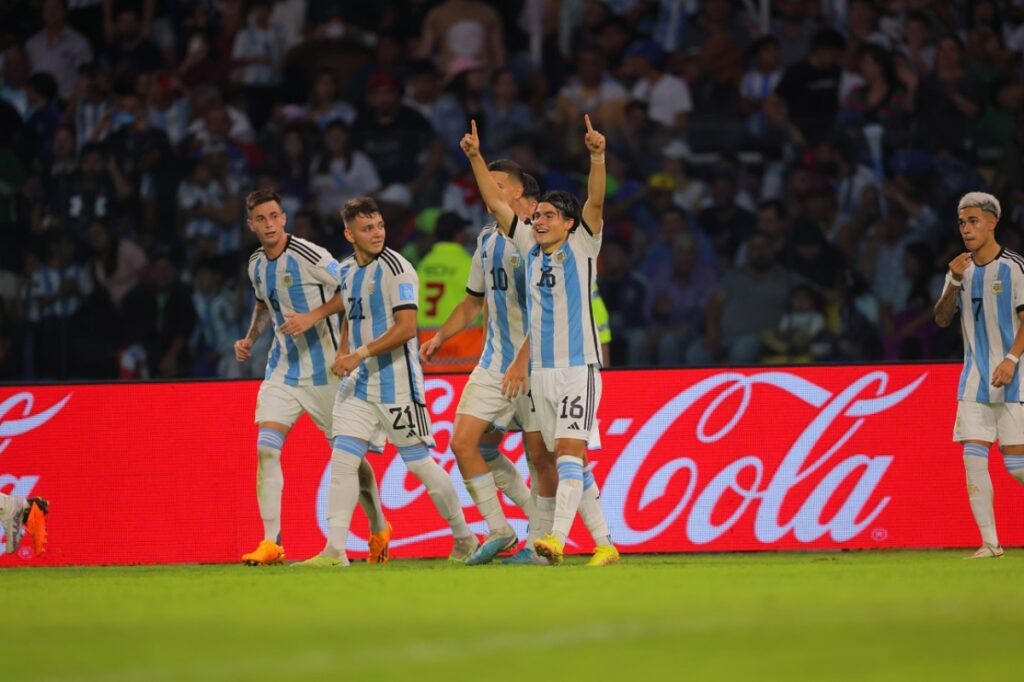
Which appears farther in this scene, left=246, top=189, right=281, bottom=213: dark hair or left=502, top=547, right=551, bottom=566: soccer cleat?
left=246, top=189, right=281, bottom=213: dark hair

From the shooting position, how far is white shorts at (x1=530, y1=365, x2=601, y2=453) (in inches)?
377

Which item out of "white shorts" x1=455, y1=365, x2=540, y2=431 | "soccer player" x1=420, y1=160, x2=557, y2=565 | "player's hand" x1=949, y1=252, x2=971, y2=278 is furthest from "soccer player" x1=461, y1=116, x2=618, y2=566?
"player's hand" x1=949, y1=252, x2=971, y2=278

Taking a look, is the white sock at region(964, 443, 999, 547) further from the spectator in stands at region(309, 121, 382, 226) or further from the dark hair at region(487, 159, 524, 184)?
the spectator in stands at region(309, 121, 382, 226)

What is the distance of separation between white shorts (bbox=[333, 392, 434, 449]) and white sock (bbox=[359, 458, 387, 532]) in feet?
1.94

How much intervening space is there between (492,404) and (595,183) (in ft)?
5.68

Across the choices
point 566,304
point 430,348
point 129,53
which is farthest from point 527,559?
point 129,53

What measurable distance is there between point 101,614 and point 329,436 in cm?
359

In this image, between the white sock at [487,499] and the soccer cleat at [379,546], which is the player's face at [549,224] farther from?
the soccer cleat at [379,546]

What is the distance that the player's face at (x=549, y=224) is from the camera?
960cm

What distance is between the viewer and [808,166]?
14.6m

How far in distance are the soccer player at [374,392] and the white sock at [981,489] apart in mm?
3356

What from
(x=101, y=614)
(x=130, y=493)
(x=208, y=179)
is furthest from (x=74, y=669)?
(x=208, y=179)

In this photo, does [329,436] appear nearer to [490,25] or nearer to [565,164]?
[565,164]

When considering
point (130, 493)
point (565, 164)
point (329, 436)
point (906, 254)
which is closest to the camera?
point (329, 436)
